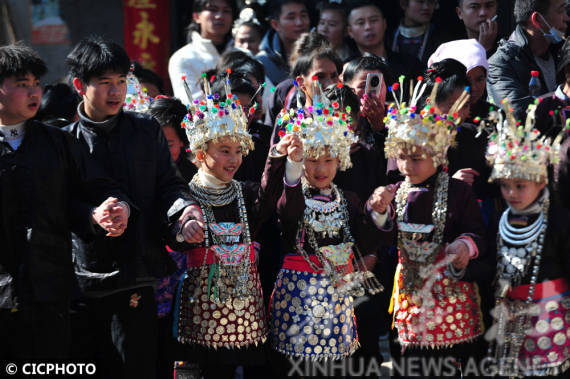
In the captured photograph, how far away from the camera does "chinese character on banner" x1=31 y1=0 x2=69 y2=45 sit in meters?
8.11

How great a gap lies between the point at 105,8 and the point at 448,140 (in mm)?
5299

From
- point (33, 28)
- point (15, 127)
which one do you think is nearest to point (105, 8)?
point (33, 28)

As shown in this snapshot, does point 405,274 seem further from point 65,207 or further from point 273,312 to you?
point 65,207

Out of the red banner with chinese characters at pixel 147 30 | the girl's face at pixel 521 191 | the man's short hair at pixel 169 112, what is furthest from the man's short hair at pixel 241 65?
the red banner with chinese characters at pixel 147 30

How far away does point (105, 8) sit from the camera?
808 centimetres

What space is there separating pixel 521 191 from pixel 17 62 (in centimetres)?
251

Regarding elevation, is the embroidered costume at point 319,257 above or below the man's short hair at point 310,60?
below

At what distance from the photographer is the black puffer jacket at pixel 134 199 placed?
354 cm

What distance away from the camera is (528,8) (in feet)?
16.8

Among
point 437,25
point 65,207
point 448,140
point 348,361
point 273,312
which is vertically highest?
point 437,25

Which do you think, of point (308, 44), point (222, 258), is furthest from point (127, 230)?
point (308, 44)

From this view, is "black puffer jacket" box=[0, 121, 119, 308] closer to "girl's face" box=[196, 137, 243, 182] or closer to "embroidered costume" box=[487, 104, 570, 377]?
"girl's face" box=[196, 137, 243, 182]

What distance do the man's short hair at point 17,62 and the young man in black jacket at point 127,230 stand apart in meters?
0.26

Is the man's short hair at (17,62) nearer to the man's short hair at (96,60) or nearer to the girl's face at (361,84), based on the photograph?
the man's short hair at (96,60)
